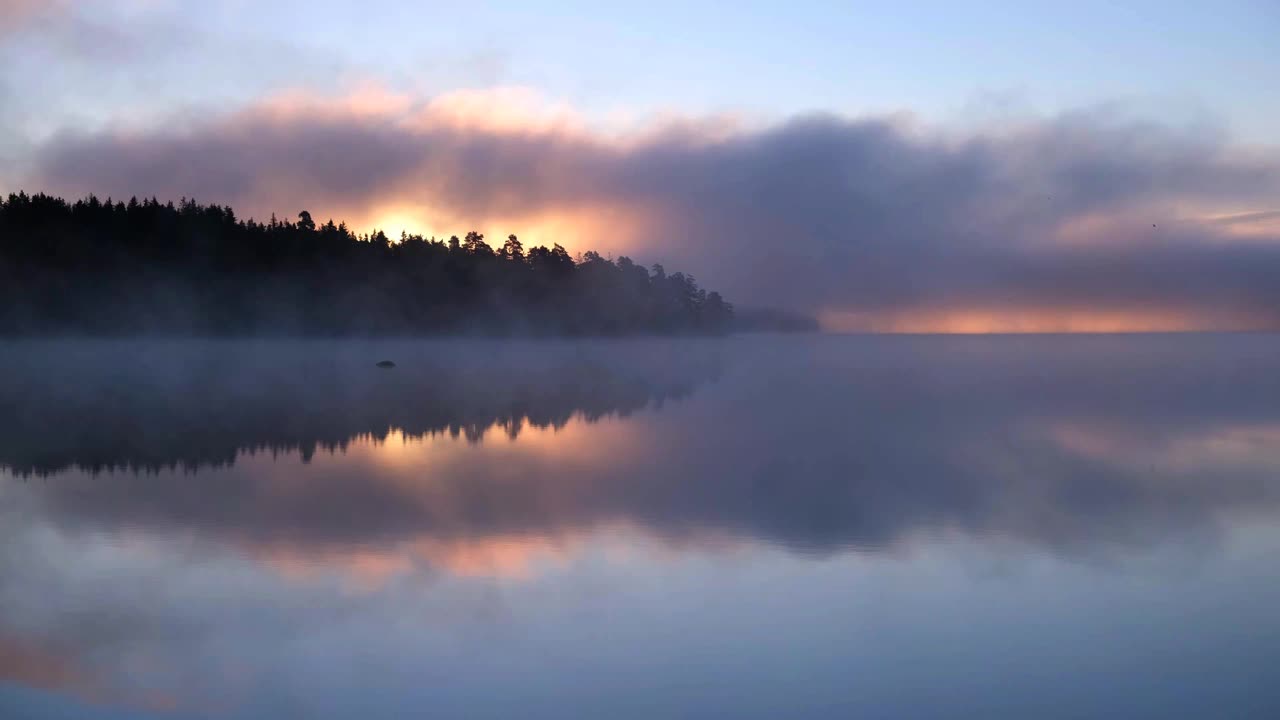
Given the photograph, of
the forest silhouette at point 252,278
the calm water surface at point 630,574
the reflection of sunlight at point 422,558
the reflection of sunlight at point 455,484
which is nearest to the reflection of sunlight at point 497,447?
the reflection of sunlight at point 455,484

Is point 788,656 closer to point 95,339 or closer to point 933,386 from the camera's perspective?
point 933,386

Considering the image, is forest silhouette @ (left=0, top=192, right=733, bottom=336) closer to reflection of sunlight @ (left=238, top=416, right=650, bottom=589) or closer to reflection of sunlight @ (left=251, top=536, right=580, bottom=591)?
reflection of sunlight @ (left=238, top=416, right=650, bottom=589)

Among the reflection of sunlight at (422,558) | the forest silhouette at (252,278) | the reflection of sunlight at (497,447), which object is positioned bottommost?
the reflection of sunlight at (422,558)

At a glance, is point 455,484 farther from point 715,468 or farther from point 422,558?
point 715,468

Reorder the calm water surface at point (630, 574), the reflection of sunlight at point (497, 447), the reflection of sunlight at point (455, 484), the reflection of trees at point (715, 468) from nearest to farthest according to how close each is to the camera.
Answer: the calm water surface at point (630, 574) < the reflection of sunlight at point (455, 484) < the reflection of trees at point (715, 468) < the reflection of sunlight at point (497, 447)

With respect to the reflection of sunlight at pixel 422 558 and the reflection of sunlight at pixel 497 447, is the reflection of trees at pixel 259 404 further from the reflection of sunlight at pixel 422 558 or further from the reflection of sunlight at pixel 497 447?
the reflection of sunlight at pixel 422 558

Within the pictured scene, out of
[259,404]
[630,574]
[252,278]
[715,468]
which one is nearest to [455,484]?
[715,468]

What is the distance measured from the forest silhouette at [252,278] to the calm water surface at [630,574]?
6810cm

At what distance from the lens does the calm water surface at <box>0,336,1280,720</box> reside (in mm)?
6316

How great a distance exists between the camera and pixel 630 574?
359 inches

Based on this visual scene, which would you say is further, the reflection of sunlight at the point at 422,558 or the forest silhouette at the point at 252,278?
the forest silhouette at the point at 252,278

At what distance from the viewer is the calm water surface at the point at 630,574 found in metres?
6.32

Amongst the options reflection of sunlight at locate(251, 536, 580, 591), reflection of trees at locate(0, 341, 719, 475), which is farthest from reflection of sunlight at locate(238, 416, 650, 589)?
reflection of trees at locate(0, 341, 719, 475)

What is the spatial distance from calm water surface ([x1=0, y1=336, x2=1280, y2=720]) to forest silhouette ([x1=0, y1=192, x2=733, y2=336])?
6810 centimetres
